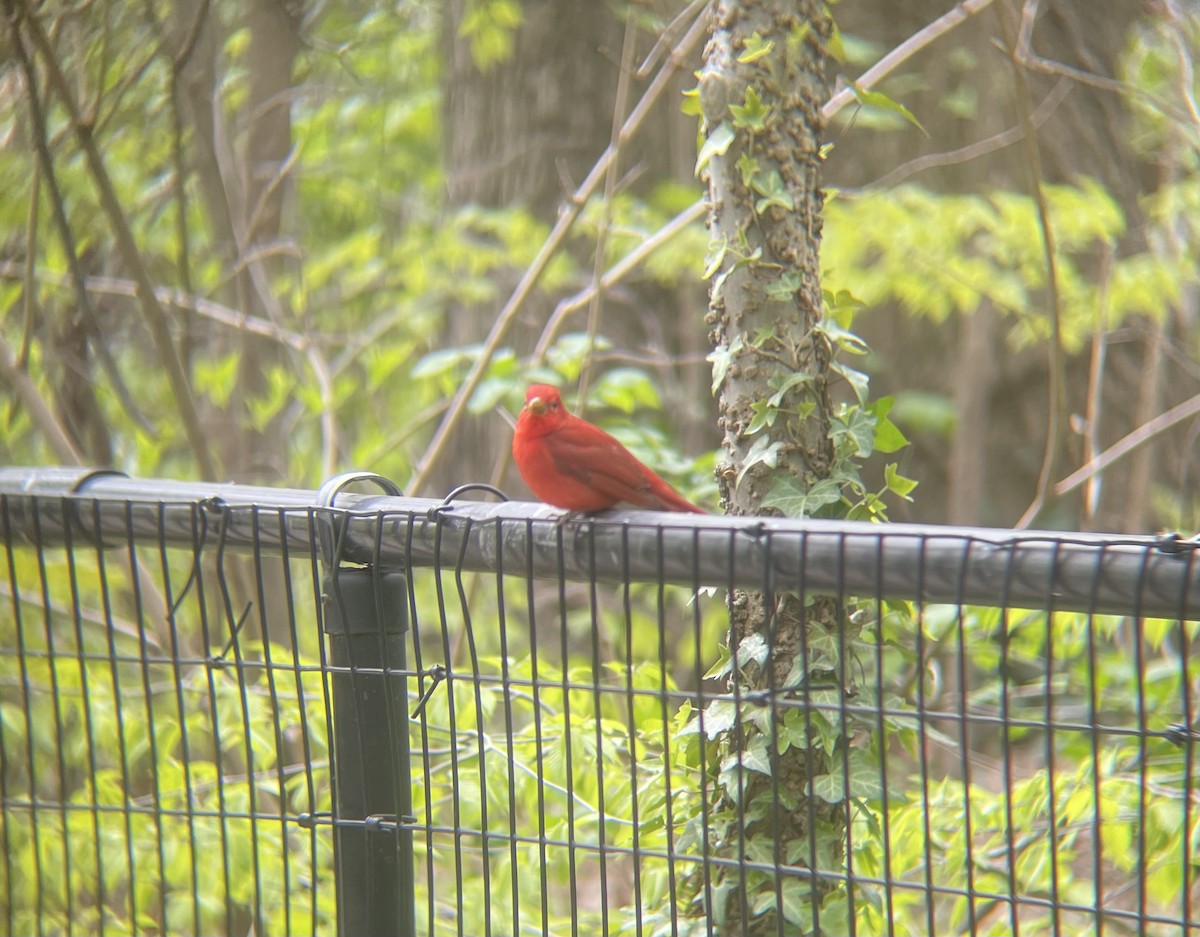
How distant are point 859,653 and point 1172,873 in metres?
0.89

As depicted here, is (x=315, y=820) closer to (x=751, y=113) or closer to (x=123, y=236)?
(x=751, y=113)

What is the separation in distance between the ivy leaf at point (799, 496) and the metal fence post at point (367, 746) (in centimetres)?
53

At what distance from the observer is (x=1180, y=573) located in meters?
1.02

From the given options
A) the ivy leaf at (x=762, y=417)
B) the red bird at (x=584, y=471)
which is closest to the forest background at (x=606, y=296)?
the ivy leaf at (x=762, y=417)

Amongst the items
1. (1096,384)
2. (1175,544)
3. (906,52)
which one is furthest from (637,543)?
(1096,384)

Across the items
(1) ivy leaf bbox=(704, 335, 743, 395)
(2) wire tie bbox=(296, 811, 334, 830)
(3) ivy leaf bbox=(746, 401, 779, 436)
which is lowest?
(2) wire tie bbox=(296, 811, 334, 830)

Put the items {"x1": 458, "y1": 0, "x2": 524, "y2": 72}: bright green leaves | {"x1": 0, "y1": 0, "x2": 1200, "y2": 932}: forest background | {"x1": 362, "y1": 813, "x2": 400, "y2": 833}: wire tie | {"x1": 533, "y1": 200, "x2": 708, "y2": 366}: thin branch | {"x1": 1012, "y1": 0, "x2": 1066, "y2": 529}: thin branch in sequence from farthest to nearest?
{"x1": 458, "y1": 0, "x2": 524, "y2": 72}: bright green leaves, {"x1": 533, "y1": 200, "x2": 708, "y2": 366}: thin branch, {"x1": 1012, "y1": 0, "x2": 1066, "y2": 529}: thin branch, {"x1": 0, "y1": 0, "x2": 1200, "y2": 932}: forest background, {"x1": 362, "y1": 813, "x2": 400, "y2": 833}: wire tie

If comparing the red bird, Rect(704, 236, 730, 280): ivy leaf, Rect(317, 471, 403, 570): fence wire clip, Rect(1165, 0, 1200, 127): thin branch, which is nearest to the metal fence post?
Rect(317, 471, 403, 570): fence wire clip

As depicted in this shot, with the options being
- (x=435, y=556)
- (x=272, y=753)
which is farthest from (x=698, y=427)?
(x=435, y=556)

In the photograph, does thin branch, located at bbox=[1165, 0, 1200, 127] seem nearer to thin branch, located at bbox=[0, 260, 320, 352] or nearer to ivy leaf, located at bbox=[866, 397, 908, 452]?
ivy leaf, located at bbox=[866, 397, 908, 452]

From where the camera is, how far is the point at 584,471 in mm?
1600

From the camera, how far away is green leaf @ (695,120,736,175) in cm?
168

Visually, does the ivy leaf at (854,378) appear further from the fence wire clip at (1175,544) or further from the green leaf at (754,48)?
the fence wire clip at (1175,544)

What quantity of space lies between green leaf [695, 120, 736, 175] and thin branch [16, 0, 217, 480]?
1.61 metres
